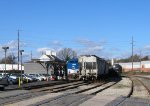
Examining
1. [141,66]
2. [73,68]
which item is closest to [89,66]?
[73,68]

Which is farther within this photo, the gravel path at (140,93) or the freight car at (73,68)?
the freight car at (73,68)

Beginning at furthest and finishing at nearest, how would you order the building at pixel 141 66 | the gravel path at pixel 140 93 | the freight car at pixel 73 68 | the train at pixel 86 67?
the building at pixel 141 66
the freight car at pixel 73 68
the train at pixel 86 67
the gravel path at pixel 140 93

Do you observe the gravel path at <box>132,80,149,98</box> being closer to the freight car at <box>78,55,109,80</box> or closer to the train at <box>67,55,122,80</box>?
the freight car at <box>78,55,109,80</box>

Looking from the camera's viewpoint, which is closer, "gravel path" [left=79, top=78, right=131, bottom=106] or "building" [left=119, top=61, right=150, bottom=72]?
"gravel path" [left=79, top=78, right=131, bottom=106]

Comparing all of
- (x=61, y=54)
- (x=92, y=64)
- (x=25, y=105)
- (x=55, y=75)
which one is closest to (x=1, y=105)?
(x=25, y=105)

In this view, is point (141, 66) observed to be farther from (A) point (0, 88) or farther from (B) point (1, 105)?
(B) point (1, 105)

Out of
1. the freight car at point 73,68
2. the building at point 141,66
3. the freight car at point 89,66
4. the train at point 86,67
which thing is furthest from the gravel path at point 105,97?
the building at point 141,66

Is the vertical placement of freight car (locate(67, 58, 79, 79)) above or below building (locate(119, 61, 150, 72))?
below

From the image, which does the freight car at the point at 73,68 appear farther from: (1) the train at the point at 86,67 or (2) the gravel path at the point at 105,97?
(2) the gravel path at the point at 105,97

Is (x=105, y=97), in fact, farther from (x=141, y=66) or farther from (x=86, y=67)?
(x=141, y=66)

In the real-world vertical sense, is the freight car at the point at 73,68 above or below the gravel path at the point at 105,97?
above

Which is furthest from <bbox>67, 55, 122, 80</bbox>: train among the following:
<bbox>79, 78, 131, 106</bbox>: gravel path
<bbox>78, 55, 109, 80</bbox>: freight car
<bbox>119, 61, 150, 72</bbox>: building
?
<bbox>119, 61, 150, 72</bbox>: building

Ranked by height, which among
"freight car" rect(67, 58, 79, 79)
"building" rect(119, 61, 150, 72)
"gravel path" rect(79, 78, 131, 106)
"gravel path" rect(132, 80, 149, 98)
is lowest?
"gravel path" rect(132, 80, 149, 98)

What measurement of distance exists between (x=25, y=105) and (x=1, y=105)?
3.38ft
